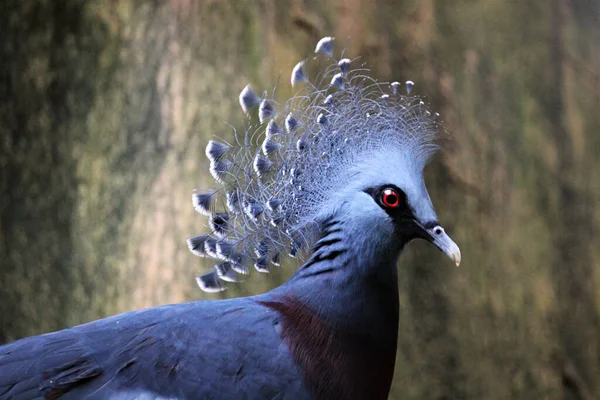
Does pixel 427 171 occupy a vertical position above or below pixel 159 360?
above

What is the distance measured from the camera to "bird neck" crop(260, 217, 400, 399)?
6.35 ft

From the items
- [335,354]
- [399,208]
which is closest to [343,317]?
[335,354]

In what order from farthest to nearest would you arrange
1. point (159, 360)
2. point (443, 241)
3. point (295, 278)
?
point (295, 278) → point (443, 241) → point (159, 360)

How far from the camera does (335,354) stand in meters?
1.95

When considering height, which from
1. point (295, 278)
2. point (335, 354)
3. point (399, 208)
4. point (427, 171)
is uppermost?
point (427, 171)

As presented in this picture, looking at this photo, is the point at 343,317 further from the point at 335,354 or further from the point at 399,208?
the point at 399,208

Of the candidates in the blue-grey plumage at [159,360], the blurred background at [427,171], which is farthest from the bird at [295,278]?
the blurred background at [427,171]

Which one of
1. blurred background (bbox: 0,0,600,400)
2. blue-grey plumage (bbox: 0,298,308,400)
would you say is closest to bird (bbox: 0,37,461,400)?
blue-grey plumage (bbox: 0,298,308,400)

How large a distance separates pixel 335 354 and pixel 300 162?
0.55 m

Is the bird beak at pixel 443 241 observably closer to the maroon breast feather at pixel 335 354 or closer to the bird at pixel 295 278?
the bird at pixel 295 278

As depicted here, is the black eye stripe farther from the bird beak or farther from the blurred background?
the blurred background

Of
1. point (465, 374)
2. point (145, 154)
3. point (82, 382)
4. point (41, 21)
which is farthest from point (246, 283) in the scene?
point (41, 21)

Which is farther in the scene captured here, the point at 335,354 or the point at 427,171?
the point at 427,171

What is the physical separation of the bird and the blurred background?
57cm
